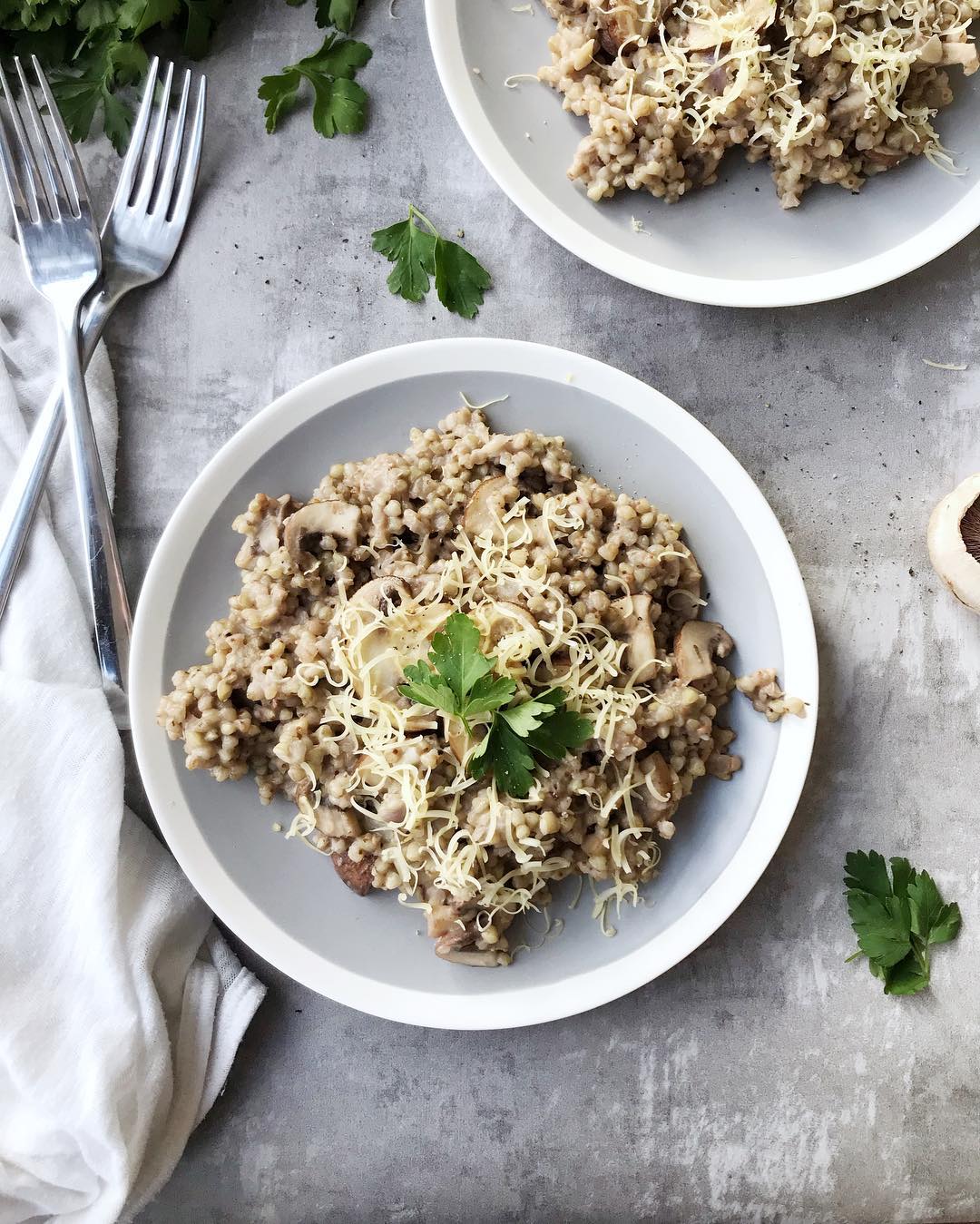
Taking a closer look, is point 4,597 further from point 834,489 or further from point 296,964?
point 834,489

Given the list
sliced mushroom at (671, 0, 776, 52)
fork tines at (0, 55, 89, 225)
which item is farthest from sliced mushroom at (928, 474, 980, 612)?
fork tines at (0, 55, 89, 225)

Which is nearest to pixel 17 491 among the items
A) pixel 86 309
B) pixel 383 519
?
pixel 86 309

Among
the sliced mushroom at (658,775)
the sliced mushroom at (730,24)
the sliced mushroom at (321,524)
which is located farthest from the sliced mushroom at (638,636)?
the sliced mushroom at (730,24)

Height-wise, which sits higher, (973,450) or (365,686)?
(365,686)

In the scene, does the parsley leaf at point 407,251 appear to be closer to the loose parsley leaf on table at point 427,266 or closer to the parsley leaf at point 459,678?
the loose parsley leaf on table at point 427,266

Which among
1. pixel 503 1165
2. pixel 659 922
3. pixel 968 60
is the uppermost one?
pixel 968 60

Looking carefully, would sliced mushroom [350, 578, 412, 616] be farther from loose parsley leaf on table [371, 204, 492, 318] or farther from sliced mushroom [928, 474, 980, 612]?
sliced mushroom [928, 474, 980, 612]
